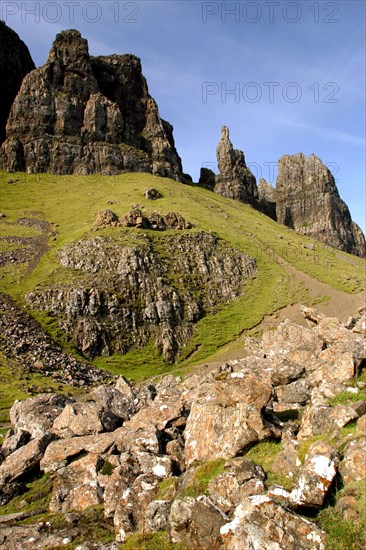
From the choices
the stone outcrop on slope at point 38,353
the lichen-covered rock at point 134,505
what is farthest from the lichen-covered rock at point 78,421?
the stone outcrop on slope at point 38,353

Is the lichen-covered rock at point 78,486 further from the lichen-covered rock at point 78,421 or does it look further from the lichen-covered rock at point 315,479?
the lichen-covered rock at point 315,479

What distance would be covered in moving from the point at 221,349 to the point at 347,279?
169 feet

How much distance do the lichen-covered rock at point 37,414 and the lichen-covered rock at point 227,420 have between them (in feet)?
37.9

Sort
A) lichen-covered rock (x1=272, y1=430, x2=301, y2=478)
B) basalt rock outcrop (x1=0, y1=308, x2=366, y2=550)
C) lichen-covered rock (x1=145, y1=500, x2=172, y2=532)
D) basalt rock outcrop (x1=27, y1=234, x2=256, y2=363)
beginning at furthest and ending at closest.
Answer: basalt rock outcrop (x1=27, y1=234, x2=256, y2=363)
lichen-covered rock (x1=272, y1=430, x2=301, y2=478)
lichen-covered rock (x1=145, y1=500, x2=172, y2=532)
basalt rock outcrop (x1=0, y1=308, x2=366, y2=550)

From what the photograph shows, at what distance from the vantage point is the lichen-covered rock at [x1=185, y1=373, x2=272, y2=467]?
15609 millimetres

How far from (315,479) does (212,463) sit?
185 inches

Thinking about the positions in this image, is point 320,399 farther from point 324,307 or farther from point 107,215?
point 107,215

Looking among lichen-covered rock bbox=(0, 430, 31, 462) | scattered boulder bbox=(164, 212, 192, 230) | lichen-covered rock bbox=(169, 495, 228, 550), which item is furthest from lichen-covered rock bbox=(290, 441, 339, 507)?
scattered boulder bbox=(164, 212, 192, 230)

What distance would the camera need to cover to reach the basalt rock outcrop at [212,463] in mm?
10992

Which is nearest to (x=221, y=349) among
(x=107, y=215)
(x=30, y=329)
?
(x=30, y=329)

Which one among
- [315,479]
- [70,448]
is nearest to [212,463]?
[315,479]

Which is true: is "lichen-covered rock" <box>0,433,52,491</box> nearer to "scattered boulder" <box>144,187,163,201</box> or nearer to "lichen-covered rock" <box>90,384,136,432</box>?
"lichen-covered rock" <box>90,384,136,432</box>

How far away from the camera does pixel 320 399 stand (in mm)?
18562

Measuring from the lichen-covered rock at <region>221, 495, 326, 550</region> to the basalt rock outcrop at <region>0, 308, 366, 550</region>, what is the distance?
27 mm
